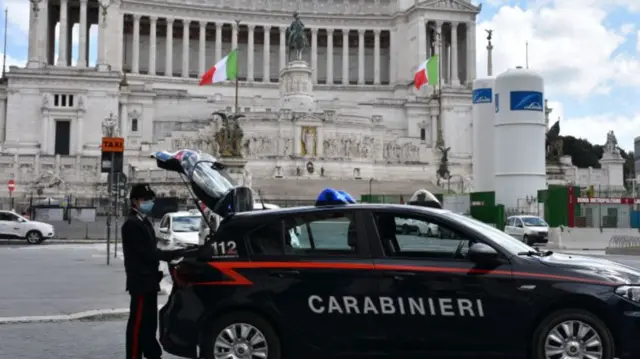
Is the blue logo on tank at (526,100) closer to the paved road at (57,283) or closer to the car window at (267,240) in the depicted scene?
the paved road at (57,283)

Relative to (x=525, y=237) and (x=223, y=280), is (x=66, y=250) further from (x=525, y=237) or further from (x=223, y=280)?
(x=223, y=280)

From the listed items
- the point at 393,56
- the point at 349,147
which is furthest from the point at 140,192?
the point at 393,56

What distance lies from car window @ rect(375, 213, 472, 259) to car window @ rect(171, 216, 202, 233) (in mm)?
13383

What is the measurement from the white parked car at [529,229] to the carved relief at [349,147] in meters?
34.1

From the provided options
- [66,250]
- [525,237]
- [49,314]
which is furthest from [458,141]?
[49,314]

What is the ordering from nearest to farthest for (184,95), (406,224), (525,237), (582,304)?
(582,304) → (406,224) → (525,237) → (184,95)

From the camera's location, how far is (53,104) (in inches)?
2827

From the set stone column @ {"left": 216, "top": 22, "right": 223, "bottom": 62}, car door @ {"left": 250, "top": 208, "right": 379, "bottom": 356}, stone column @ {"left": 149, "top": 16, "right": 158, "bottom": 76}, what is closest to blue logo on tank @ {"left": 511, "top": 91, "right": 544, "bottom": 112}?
car door @ {"left": 250, "top": 208, "right": 379, "bottom": 356}

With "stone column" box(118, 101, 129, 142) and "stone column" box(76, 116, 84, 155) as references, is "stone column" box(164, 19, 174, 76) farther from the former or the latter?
"stone column" box(76, 116, 84, 155)

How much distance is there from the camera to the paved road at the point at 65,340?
30.2ft

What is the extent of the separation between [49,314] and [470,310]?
317 inches

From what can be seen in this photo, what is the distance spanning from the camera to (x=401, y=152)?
70938 millimetres

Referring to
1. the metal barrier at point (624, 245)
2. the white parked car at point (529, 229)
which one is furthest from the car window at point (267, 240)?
the white parked car at point (529, 229)

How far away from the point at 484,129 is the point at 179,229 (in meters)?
25.8
